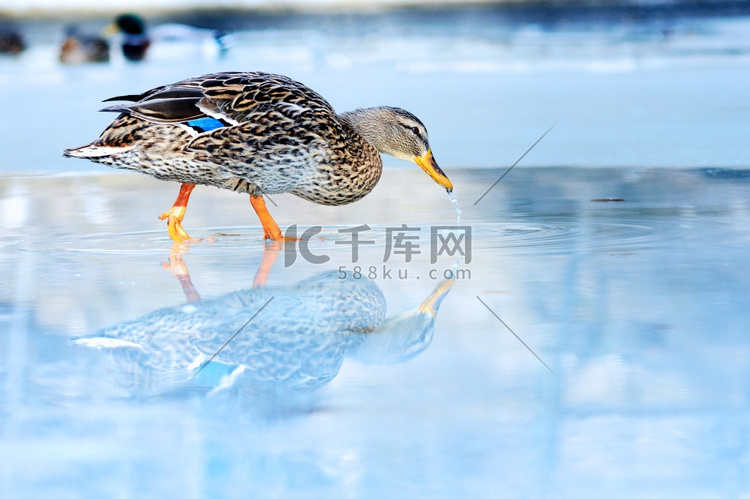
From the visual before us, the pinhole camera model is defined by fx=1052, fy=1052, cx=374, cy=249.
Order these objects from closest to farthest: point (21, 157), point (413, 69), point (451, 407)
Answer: point (451, 407) < point (21, 157) < point (413, 69)

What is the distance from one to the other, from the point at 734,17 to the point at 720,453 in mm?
21511

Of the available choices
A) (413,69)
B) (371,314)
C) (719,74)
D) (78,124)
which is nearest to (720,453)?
(371,314)

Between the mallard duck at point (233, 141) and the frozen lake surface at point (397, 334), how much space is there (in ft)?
0.76

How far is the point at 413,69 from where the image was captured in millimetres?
13500

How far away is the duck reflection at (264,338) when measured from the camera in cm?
240

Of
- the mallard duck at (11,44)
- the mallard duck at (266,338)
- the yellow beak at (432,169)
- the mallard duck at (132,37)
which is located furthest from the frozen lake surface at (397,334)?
the mallard duck at (11,44)

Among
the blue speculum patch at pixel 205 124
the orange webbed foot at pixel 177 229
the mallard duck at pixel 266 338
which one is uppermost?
the blue speculum patch at pixel 205 124

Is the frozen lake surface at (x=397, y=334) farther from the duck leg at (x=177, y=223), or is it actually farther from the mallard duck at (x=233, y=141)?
the mallard duck at (x=233, y=141)

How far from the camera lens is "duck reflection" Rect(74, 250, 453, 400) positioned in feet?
7.88

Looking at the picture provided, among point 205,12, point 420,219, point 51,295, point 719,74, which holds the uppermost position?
point 51,295

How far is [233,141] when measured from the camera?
432 cm

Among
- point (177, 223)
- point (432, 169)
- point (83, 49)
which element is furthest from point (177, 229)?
point (83, 49)

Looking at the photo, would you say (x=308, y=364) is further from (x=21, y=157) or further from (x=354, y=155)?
(x=21, y=157)

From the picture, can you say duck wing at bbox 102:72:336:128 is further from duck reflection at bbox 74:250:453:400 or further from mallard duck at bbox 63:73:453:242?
duck reflection at bbox 74:250:453:400
